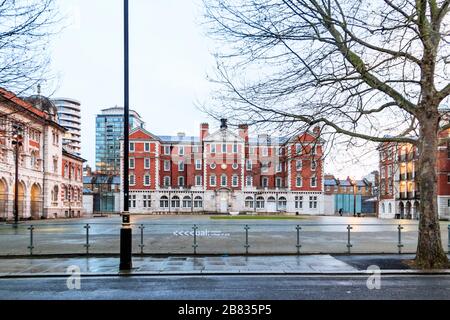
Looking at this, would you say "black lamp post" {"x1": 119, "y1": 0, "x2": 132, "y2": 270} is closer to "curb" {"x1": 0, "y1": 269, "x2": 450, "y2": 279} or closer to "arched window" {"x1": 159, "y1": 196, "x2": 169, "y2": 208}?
"curb" {"x1": 0, "y1": 269, "x2": 450, "y2": 279}

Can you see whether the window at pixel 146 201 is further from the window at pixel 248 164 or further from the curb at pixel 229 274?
the curb at pixel 229 274

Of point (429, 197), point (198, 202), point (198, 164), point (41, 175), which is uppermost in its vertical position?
point (198, 164)

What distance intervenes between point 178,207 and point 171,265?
279 ft

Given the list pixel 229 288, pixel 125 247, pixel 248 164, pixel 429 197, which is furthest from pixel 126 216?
pixel 248 164

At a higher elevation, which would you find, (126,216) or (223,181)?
(223,181)

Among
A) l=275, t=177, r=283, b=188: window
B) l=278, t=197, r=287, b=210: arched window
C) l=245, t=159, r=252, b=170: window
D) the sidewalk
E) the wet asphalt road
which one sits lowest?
l=278, t=197, r=287, b=210: arched window

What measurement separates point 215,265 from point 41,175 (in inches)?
2289

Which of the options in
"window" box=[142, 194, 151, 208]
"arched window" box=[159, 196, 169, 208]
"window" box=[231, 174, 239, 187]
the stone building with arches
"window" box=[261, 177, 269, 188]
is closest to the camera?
the stone building with arches

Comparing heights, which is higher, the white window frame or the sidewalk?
the white window frame

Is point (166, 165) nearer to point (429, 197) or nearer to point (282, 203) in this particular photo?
point (282, 203)

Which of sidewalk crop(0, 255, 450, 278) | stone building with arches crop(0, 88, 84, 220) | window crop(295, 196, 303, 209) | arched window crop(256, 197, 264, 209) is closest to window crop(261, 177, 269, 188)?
arched window crop(256, 197, 264, 209)

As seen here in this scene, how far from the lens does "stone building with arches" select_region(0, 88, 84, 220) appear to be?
54844 mm

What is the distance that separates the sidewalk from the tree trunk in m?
0.72

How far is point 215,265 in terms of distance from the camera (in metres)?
14.8
